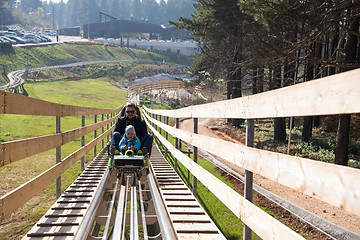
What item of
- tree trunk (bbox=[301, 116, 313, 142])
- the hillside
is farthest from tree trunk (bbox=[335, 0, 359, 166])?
the hillside

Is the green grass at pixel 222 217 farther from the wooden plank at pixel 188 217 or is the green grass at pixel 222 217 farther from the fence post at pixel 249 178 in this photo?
the fence post at pixel 249 178

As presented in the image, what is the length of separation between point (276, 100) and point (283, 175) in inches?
22.1

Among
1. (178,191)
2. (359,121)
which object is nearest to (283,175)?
(178,191)

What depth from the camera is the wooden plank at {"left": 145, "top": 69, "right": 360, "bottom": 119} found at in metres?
1.68

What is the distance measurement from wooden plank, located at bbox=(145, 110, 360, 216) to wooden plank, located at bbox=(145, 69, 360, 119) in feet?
0.94

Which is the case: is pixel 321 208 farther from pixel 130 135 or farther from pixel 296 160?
pixel 296 160

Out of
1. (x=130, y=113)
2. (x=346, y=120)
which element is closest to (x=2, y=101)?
(x=130, y=113)

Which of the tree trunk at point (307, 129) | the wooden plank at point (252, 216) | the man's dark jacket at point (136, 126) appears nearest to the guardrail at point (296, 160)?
the wooden plank at point (252, 216)

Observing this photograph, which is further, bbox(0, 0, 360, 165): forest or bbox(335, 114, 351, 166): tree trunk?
bbox(335, 114, 351, 166): tree trunk

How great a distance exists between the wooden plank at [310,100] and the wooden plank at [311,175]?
29 cm

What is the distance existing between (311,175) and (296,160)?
0.61 feet

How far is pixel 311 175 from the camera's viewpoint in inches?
74.0

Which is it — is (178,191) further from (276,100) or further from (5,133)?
(5,133)

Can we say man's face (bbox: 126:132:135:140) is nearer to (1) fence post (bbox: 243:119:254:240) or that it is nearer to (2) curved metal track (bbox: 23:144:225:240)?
(2) curved metal track (bbox: 23:144:225:240)
